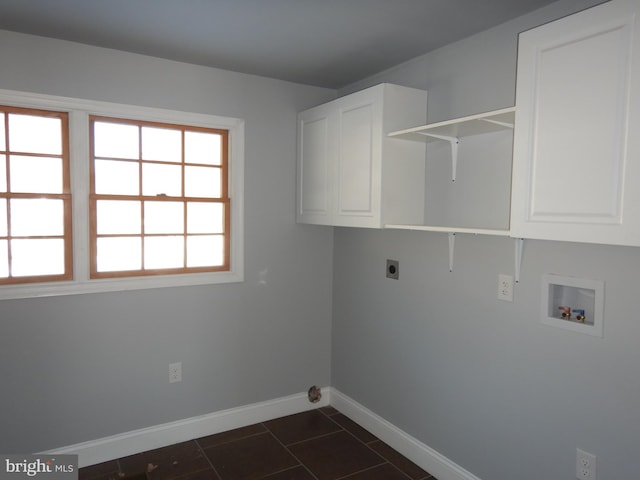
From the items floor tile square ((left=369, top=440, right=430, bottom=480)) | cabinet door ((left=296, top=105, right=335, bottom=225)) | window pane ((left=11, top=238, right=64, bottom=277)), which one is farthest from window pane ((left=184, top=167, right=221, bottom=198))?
floor tile square ((left=369, top=440, right=430, bottom=480))

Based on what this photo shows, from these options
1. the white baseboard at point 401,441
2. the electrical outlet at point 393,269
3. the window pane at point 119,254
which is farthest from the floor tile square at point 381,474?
the window pane at point 119,254

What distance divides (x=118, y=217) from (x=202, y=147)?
74 cm

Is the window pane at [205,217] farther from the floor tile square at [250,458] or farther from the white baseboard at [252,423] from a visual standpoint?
the floor tile square at [250,458]

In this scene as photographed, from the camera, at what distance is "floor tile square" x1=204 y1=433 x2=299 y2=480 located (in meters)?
2.68

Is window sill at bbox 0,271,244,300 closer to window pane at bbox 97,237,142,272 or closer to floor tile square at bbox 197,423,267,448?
window pane at bbox 97,237,142,272

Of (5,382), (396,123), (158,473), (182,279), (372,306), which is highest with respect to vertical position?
(396,123)

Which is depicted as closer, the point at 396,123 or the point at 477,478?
the point at 477,478

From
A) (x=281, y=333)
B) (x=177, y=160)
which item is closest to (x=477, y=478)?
(x=281, y=333)

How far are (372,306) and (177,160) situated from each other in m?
1.71

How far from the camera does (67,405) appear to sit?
2.67m

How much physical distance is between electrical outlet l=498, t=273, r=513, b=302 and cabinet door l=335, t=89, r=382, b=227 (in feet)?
2.44

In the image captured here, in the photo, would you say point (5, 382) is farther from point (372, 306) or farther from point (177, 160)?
point (372, 306)

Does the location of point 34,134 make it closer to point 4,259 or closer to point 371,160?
point 4,259

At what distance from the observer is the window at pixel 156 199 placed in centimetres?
277
